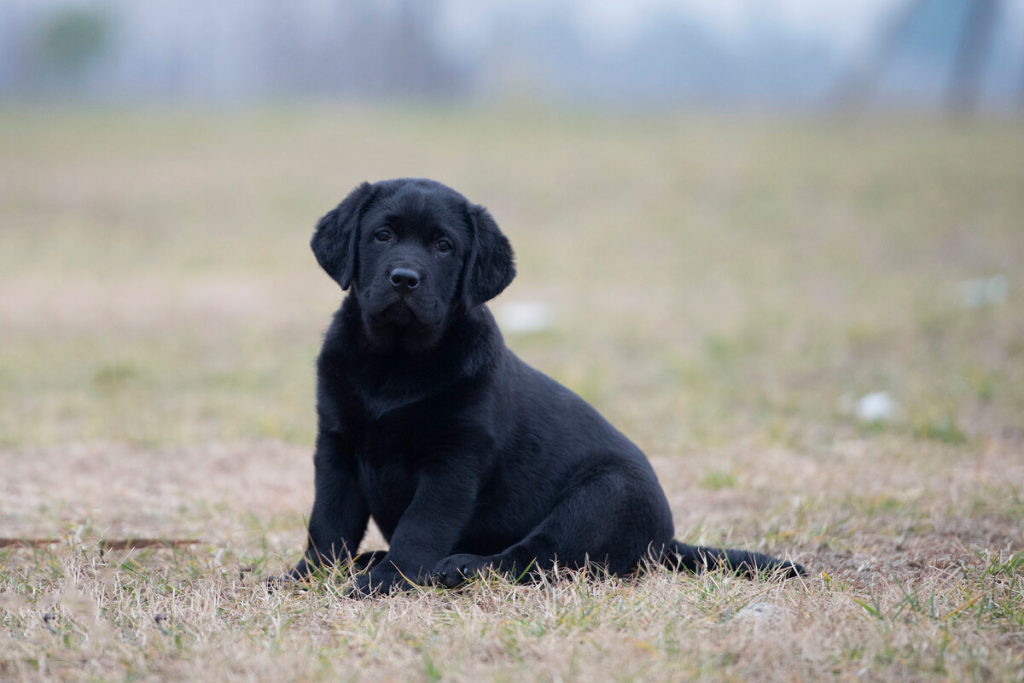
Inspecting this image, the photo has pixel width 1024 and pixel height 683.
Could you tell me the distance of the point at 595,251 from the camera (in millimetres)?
15906

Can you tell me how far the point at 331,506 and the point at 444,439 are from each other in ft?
1.70

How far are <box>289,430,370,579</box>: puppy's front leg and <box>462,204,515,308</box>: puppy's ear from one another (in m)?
0.70

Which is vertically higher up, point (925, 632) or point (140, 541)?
point (925, 632)

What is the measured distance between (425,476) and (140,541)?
136cm

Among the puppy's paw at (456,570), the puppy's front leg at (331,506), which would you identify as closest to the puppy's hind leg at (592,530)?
the puppy's paw at (456,570)

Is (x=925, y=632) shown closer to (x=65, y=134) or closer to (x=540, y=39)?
(x=65, y=134)

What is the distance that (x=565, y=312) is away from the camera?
11.4 metres

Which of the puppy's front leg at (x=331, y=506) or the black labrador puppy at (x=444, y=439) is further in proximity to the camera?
the puppy's front leg at (x=331, y=506)

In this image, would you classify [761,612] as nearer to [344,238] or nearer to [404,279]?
[404,279]

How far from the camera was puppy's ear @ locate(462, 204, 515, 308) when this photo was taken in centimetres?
350

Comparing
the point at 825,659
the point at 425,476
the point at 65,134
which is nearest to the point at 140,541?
the point at 425,476

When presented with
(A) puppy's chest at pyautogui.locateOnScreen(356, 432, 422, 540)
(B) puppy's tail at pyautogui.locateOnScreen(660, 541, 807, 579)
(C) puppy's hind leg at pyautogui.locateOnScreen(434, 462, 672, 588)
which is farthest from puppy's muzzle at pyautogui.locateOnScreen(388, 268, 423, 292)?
(B) puppy's tail at pyautogui.locateOnScreen(660, 541, 807, 579)

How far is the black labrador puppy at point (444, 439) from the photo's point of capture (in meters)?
3.30

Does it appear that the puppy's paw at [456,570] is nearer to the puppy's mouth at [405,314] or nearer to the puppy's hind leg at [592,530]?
the puppy's hind leg at [592,530]
